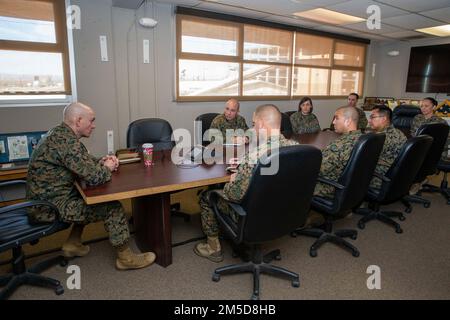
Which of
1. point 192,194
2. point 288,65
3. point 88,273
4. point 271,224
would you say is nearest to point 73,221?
point 88,273

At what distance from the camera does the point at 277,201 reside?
1.80 meters

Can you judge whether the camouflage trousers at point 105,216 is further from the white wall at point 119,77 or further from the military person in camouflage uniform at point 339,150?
the white wall at point 119,77

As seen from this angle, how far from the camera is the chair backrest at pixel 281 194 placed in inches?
66.0

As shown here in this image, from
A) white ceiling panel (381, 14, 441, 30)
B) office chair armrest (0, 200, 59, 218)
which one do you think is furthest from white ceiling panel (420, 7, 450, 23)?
office chair armrest (0, 200, 59, 218)

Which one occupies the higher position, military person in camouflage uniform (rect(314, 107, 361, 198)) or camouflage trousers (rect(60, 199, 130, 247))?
military person in camouflage uniform (rect(314, 107, 361, 198))

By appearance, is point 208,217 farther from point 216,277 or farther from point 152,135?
point 152,135

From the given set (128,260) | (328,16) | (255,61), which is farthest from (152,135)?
(328,16)

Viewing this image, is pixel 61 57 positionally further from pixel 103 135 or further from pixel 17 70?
pixel 103 135

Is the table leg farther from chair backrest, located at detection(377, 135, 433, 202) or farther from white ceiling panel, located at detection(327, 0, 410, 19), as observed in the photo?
white ceiling panel, located at detection(327, 0, 410, 19)

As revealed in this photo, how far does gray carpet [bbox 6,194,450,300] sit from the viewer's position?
6.70 ft

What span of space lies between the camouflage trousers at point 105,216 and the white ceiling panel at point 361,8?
354 centimetres

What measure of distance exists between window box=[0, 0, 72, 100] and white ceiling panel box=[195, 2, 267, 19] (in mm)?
1675

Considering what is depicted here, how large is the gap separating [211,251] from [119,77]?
2553 millimetres

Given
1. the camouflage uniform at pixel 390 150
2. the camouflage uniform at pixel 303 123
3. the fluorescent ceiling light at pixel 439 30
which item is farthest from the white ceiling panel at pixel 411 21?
the camouflage uniform at pixel 390 150
